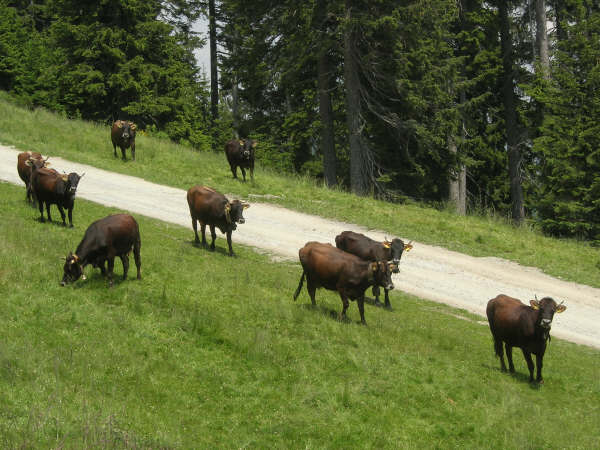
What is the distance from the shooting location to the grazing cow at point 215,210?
17875 mm

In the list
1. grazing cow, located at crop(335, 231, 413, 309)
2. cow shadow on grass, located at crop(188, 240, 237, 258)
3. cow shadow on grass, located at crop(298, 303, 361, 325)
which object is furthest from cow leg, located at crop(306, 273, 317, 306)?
cow shadow on grass, located at crop(188, 240, 237, 258)

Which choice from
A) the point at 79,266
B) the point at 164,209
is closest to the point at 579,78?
the point at 164,209

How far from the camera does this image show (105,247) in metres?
13.3

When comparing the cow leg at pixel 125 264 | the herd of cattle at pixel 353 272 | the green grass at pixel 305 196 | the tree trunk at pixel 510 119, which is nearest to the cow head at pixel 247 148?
the green grass at pixel 305 196

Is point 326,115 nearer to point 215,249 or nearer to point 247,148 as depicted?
point 247,148

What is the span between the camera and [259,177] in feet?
102

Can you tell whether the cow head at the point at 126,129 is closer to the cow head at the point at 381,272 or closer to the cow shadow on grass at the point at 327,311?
the cow shadow on grass at the point at 327,311

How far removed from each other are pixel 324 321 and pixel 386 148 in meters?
23.5

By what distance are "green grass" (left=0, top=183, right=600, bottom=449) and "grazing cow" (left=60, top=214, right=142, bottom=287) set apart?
324 millimetres

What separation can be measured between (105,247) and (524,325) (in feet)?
27.7

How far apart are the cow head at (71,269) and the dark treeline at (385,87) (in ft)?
66.4

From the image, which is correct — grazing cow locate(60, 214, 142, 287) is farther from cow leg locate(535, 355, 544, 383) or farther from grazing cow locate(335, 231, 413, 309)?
cow leg locate(535, 355, 544, 383)

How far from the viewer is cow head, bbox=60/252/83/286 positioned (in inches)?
502

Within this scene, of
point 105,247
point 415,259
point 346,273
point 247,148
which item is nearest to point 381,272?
point 346,273
